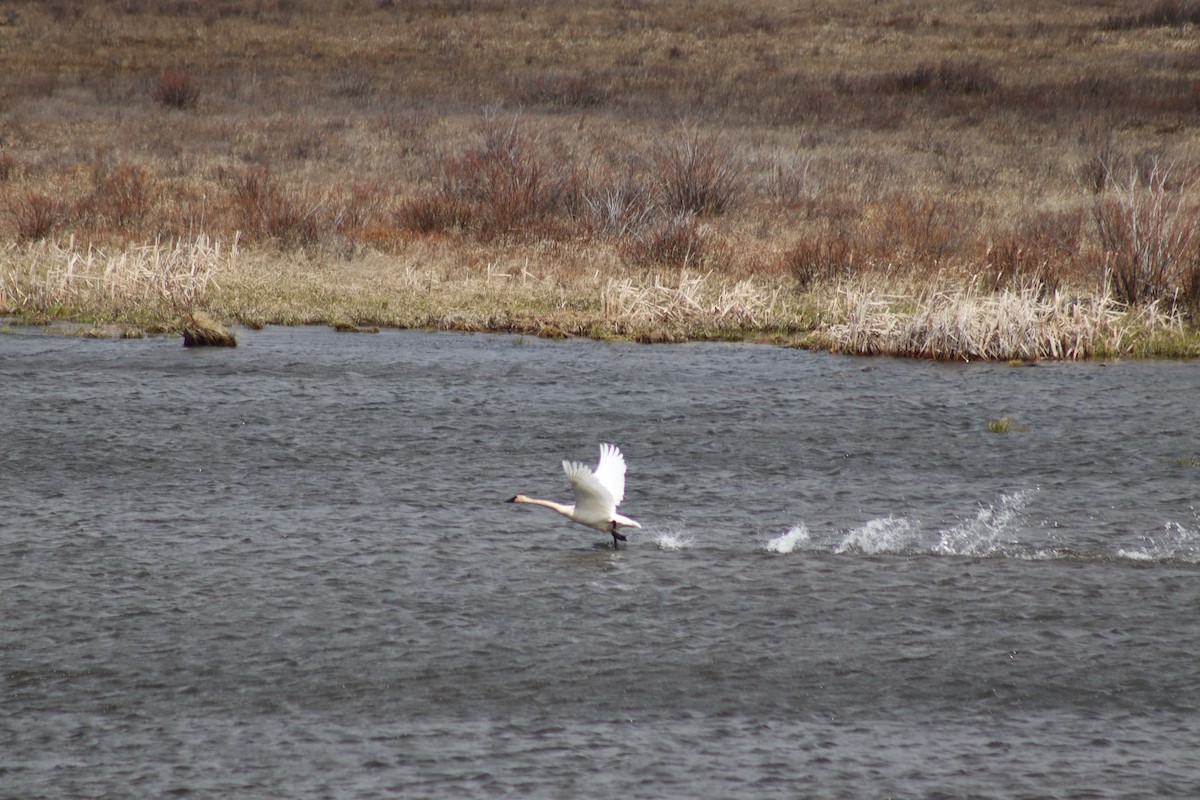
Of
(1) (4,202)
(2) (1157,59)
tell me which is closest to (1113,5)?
(2) (1157,59)

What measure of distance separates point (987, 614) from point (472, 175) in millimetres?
17638

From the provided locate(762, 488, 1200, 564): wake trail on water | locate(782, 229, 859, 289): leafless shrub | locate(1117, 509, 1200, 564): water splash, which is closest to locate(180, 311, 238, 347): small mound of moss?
locate(782, 229, 859, 289): leafless shrub

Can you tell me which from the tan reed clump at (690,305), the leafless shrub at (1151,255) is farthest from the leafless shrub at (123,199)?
the leafless shrub at (1151,255)

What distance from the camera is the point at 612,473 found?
908 cm

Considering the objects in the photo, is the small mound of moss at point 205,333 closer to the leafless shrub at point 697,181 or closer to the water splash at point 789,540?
the water splash at point 789,540

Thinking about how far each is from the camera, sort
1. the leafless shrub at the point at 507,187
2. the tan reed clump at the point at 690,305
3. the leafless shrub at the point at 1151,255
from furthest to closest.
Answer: the leafless shrub at the point at 507,187
the tan reed clump at the point at 690,305
the leafless shrub at the point at 1151,255

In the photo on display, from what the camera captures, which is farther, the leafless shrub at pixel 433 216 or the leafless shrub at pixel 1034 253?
the leafless shrub at pixel 433 216

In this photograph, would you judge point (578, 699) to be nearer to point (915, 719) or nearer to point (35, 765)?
point (915, 719)

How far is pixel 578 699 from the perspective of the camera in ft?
22.9

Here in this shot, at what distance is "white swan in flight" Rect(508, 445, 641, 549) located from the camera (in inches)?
350

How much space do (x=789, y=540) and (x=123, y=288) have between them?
11.3 m

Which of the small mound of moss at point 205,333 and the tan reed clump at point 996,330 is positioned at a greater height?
the tan reed clump at point 996,330

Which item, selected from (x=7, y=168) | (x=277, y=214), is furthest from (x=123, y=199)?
(x=7, y=168)

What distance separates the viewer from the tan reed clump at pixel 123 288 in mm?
17578
